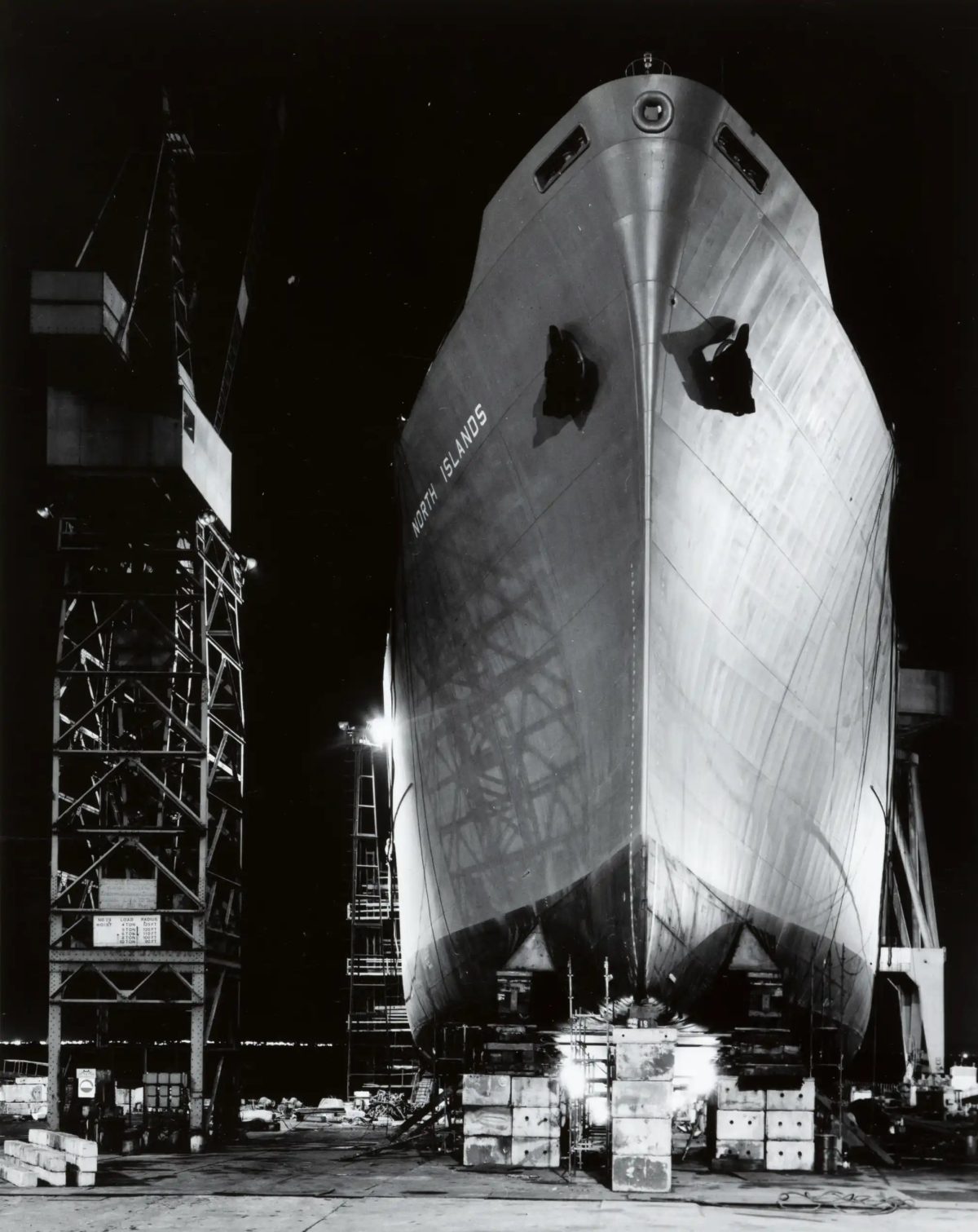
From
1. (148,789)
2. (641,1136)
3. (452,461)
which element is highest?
(452,461)

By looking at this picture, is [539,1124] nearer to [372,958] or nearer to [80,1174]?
[80,1174]

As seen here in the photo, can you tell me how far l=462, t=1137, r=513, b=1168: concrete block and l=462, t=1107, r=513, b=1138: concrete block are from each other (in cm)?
6

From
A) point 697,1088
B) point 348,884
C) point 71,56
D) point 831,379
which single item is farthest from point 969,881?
point 71,56

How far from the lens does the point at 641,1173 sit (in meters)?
10.6

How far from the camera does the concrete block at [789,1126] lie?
38.8 feet

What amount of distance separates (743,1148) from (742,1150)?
16 millimetres

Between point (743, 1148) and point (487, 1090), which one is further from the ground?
point (487, 1090)

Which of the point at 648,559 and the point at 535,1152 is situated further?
the point at 535,1152

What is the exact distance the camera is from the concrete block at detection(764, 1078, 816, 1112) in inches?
460

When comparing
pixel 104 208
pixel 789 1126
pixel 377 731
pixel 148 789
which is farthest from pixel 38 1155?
pixel 377 731

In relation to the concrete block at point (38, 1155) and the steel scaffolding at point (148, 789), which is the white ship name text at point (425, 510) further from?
the concrete block at point (38, 1155)

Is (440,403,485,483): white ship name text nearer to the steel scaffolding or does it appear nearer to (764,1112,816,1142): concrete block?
the steel scaffolding

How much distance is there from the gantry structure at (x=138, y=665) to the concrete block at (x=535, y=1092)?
19.0 ft

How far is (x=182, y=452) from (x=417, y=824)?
5469 millimetres
